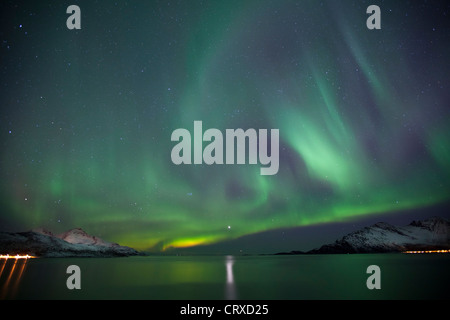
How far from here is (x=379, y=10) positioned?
74.9 feet
